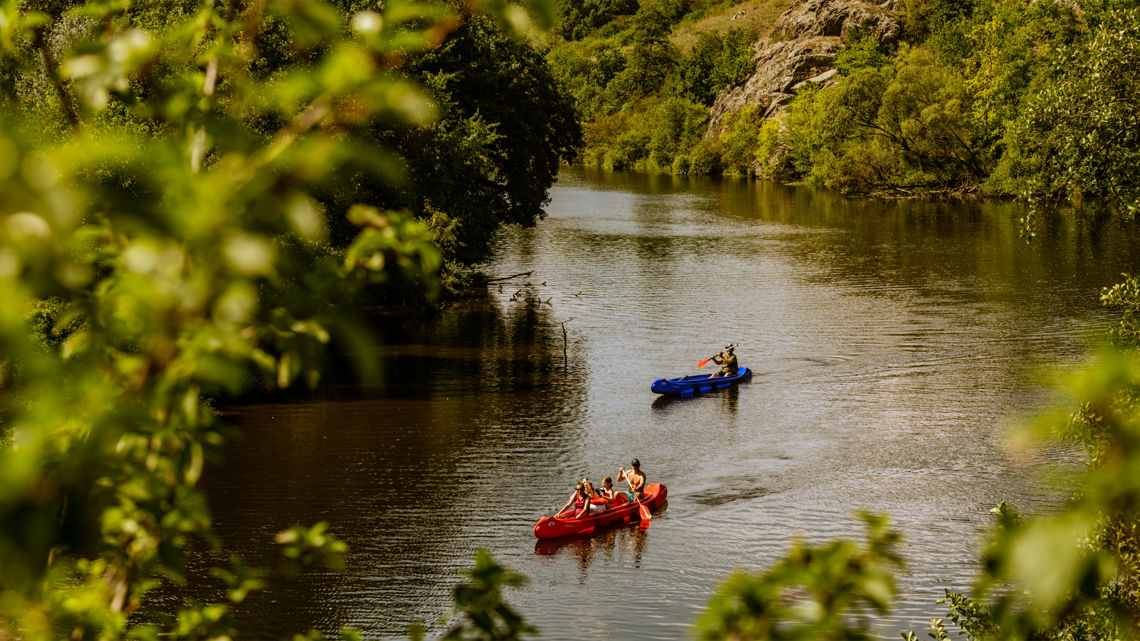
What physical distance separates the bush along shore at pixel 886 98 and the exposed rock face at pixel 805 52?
9.3 inches

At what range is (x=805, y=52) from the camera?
375ft

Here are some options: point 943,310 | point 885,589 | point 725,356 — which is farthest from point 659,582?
point 943,310

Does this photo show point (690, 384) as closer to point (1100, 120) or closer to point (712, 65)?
point (1100, 120)

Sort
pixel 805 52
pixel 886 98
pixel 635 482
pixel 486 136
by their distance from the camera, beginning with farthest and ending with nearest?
pixel 805 52 < pixel 886 98 < pixel 486 136 < pixel 635 482

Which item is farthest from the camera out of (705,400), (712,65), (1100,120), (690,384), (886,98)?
(712,65)

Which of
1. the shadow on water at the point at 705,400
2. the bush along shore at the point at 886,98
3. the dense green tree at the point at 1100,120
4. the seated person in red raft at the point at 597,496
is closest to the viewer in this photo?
the dense green tree at the point at 1100,120

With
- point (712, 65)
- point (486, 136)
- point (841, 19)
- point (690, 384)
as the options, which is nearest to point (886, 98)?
point (841, 19)

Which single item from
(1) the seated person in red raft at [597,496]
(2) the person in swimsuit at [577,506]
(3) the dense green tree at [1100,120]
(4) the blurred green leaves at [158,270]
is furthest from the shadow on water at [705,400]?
(4) the blurred green leaves at [158,270]

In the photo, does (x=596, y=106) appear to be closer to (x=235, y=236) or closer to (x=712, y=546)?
→ (x=712, y=546)

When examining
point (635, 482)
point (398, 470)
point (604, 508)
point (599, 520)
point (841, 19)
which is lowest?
point (599, 520)

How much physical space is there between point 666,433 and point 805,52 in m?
93.9

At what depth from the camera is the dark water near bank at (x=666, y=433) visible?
2047 centimetres

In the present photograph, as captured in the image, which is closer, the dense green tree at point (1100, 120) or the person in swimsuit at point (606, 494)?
the dense green tree at point (1100, 120)

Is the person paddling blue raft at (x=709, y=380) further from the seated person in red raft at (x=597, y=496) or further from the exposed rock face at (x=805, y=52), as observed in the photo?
the exposed rock face at (x=805, y=52)
